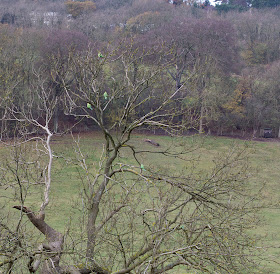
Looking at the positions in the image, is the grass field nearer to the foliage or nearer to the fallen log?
the fallen log

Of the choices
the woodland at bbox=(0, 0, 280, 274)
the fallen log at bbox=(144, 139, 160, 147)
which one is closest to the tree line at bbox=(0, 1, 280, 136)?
the woodland at bbox=(0, 0, 280, 274)

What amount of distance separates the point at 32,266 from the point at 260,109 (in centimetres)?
3311

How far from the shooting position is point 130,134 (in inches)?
581

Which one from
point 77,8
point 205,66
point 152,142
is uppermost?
point 77,8

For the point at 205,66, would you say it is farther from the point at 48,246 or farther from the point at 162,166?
the point at 48,246

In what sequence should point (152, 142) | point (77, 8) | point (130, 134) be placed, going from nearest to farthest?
point (130, 134)
point (152, 142)
point (77, 8)

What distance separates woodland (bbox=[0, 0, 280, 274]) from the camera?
8086 mm

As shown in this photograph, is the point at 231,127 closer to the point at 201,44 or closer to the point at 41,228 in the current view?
the point at 201,44

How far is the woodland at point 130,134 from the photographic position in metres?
8.09

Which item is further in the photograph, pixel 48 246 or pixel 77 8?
pixel 77 8

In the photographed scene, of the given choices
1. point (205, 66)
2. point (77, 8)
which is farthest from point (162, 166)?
point (77, 8)

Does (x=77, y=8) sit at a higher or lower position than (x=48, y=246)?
higher

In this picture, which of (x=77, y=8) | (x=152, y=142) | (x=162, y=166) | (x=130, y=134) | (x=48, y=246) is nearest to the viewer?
(x=48, y=246)

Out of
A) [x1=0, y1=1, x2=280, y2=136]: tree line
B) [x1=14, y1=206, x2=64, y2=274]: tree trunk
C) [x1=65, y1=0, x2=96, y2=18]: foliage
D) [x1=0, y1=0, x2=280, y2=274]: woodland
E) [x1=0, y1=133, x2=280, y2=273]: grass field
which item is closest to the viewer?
[x1=14, y1=206, x2=64, y2=274]: tree trunk
